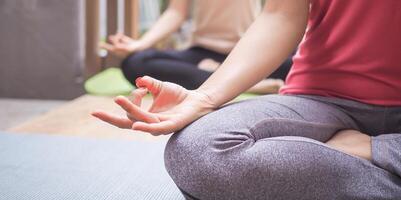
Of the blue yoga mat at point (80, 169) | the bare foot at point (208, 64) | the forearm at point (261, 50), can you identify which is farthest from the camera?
the bare foot at point (208, 64)

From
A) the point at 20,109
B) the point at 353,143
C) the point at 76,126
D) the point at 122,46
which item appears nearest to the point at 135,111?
the point at 353,143

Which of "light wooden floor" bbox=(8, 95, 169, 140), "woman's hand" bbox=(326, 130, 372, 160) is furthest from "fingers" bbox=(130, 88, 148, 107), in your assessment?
"light wooden floor" bbox=(8, 95, 169, 140)

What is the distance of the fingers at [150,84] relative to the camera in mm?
669

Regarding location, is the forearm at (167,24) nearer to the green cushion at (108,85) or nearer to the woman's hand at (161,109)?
the green cushion at (108,85)

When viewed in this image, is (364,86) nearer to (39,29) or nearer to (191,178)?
(191,178)

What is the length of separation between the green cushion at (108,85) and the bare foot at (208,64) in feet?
0.62

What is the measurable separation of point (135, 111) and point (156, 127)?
0.03 m

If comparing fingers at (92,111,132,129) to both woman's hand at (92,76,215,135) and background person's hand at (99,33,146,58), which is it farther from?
background person's hand at (99,33,146,58)

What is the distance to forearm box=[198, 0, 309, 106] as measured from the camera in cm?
78

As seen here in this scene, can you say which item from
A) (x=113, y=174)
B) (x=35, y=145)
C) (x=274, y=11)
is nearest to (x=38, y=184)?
(x=113, y=174)

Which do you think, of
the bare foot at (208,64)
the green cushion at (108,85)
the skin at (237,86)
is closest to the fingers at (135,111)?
the skin at (237,86)

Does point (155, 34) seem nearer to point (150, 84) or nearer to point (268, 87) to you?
point (268, 87)

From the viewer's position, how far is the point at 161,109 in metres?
0.72

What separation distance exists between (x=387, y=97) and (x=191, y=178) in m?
0.36
